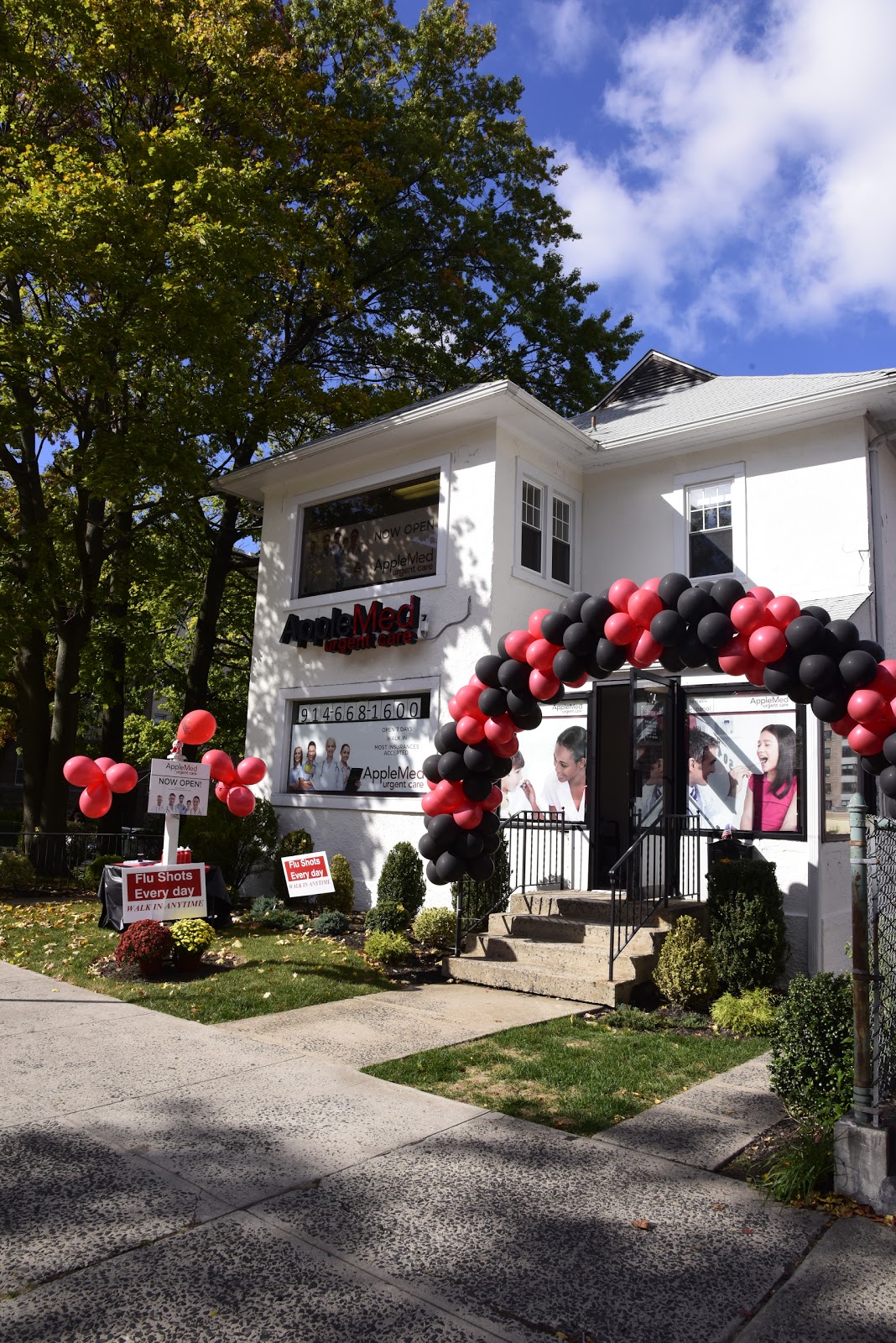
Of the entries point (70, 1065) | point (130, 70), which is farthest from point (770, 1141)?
point (130, 70)

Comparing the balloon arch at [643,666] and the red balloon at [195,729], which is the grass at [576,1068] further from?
the red balloon at [195,729]

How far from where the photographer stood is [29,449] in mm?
16125

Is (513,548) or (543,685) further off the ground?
(513,548)

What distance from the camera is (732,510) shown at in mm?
12781

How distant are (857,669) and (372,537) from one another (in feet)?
31.0

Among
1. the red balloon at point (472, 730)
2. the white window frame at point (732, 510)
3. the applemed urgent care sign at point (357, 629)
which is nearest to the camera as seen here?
the red balloon at point (472, 730)

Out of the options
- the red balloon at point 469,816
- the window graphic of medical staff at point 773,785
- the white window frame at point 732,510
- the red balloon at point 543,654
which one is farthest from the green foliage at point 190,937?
the white window frame at point 732,510

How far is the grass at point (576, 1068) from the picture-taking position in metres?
5.47

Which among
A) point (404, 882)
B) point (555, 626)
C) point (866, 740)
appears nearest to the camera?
point (866, 740)

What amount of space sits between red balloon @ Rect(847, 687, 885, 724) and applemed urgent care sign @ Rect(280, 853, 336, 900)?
19.1 ft

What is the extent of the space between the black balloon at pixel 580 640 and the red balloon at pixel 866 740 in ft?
6.75

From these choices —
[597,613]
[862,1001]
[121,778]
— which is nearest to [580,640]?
[597,613]

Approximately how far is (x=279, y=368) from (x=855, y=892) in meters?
15.9

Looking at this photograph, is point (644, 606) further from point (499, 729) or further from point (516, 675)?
point (499, 729)
